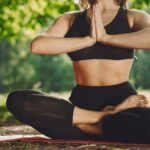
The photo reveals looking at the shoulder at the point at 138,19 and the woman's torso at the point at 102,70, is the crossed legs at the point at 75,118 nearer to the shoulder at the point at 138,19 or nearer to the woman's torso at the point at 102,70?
the woman's torso at the point at 102,70

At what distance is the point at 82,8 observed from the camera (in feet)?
15.7

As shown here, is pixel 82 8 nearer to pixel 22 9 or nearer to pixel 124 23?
pixel 124 23

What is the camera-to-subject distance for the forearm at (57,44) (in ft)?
14.4

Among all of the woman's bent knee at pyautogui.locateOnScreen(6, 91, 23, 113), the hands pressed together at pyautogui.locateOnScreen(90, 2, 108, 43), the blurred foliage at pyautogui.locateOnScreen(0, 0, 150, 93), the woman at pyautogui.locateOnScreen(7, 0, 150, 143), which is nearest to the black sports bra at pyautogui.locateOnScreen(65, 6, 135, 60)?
the woman at pyautogui.locateOnScreen(7, 0, 150, 143)

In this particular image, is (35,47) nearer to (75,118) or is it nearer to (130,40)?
(75,118)

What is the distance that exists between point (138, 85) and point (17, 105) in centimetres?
3971

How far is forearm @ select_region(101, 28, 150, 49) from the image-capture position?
4.36 metres

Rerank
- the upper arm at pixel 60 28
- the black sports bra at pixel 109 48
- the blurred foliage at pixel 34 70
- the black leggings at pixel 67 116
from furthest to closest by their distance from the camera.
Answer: the blurred foliage at pixel 34 70 < the upper arm at pixel 60 28 < the black sports bra at pixel 109 48 < the black leggings at pixel 67 116

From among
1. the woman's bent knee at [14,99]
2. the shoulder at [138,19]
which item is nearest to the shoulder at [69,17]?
the shoulder at [138,19]

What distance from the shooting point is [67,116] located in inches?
179

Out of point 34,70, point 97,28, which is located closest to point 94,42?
point 97,28

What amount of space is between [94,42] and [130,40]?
1.05 ft

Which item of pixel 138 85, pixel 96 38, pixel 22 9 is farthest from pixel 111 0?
pixel 138 85

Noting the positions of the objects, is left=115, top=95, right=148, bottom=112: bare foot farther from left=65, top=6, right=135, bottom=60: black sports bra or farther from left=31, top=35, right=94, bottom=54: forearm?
left=31, top=35, right=94, bottom=54: forearm
